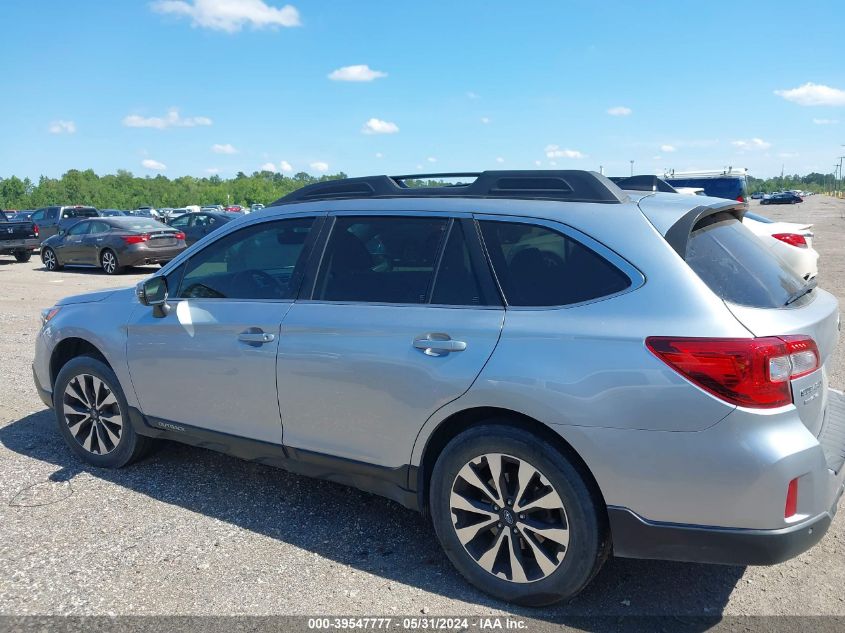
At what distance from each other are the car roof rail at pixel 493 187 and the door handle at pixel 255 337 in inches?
31.4

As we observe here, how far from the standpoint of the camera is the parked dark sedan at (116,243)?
1808 centimetres

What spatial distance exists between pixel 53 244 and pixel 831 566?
67.6 feet

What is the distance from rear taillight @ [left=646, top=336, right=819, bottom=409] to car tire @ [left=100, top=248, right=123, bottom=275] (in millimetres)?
17850

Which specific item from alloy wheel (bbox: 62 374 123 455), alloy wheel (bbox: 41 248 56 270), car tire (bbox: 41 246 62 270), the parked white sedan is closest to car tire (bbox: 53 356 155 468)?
alloy wheel (bbox: 62 374 123 455)

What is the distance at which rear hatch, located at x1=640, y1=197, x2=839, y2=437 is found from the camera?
2662 millimetres

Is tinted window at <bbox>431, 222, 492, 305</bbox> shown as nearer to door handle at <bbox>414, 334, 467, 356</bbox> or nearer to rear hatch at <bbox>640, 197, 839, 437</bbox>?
door handle at <bbox>414, 334, 467, 356</bbox>

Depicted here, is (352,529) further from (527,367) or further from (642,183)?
(642,183)

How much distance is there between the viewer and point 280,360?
356 centimetres

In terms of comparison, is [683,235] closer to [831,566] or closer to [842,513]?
[831,566]

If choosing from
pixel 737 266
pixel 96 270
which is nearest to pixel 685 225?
pixel 737 266

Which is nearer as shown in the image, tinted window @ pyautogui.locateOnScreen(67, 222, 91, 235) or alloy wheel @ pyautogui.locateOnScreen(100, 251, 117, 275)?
alloy wheel @ pyautogui.locateOnScreen(100, 251, 117, 275)

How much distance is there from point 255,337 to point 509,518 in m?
1.58

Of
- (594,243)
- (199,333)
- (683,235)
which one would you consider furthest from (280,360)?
(683,235)

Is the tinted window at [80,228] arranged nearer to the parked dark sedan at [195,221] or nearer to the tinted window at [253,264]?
the parked dark sedan at [195,221]
